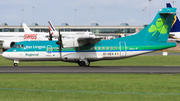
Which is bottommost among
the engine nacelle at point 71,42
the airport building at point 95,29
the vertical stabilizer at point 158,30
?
the engine nacelle at point 71,42

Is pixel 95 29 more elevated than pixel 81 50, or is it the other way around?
pixel 95 29

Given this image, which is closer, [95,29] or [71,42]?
[71,42]

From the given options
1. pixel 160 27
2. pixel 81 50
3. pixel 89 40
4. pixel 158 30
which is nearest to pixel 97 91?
pixel 89 40

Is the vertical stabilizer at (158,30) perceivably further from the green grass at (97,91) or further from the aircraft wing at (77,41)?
the green grass at (97,91)

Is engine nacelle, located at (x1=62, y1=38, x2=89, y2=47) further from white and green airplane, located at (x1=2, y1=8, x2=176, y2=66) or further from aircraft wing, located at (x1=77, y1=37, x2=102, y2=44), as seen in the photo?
white and green airplane, located at (x1=2, y1=8, x2=176, y2=66)

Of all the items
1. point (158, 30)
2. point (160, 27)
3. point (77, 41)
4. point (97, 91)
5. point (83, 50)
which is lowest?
point (97, 91)

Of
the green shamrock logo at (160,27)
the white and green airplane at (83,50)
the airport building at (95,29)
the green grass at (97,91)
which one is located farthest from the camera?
the airport building at (95,29)

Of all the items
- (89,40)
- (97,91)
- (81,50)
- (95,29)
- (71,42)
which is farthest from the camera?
(95,29)

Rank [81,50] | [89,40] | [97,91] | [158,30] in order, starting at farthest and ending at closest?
[158,30]
[81,50]
[89,40]
[97,91]

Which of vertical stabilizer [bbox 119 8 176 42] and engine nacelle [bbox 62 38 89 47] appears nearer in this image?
engine nacelle [bbox 62 38 89 47]

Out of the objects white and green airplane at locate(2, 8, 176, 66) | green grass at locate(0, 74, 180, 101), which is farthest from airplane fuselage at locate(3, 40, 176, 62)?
green grass at locate(0, 74, 180, 101)

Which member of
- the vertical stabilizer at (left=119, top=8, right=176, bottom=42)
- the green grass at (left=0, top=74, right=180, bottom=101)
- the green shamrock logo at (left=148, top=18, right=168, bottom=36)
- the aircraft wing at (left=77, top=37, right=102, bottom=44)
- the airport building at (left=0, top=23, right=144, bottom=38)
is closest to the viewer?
the green grass at (left=0, top=74, right=180, bottom=101)

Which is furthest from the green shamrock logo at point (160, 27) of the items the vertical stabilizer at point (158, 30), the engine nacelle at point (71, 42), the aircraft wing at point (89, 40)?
the engine nacelle at point (71, 42)

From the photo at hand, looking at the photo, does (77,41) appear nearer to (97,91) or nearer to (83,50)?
(83,50)
